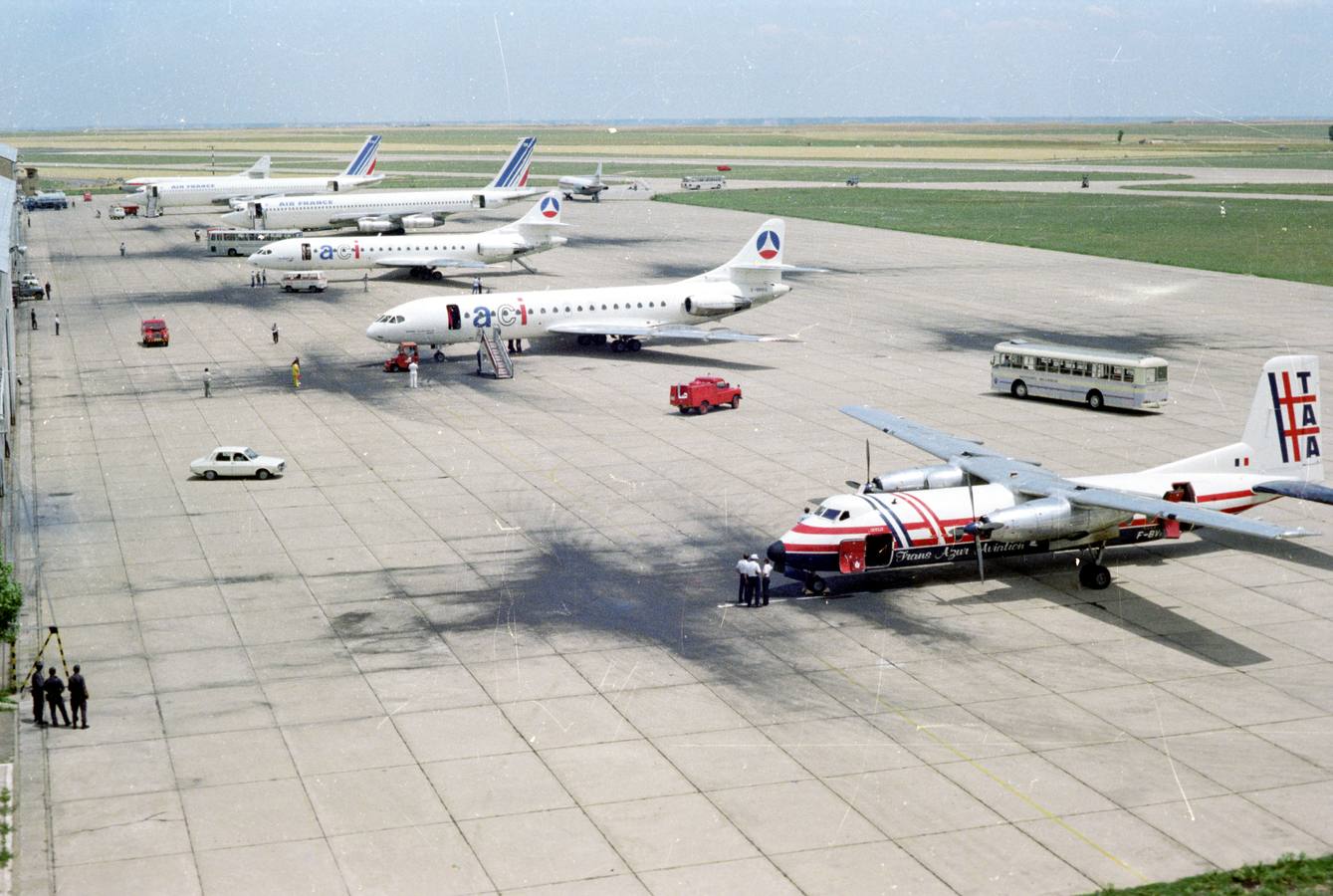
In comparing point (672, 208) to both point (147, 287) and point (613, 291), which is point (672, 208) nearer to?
point (147, 287)

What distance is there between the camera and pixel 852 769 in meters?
29.0

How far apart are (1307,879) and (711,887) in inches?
408

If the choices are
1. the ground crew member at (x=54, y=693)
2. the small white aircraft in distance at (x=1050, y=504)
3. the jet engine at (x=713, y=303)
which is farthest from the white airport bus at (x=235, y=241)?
the ground crew member at (x=54, y=693)

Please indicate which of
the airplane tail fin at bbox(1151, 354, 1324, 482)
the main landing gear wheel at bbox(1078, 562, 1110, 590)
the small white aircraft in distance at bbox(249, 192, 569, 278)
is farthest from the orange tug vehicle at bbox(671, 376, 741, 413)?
the small white aircraft in distance at bbox(249, 192, 569, 278)

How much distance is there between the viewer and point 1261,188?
18950 centimetres

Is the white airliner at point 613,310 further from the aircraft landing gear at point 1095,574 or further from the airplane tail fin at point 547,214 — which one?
the aircraft landing gear at point 1095,574

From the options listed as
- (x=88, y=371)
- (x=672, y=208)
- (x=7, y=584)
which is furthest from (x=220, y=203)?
(x=7, y=584)

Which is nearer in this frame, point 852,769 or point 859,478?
point 852,769

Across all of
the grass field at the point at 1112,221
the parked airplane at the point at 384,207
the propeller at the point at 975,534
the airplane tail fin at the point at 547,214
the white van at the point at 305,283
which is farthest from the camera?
the parked airplane at the point at 384,207

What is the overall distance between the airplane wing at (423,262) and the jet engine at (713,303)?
3600 centimetres

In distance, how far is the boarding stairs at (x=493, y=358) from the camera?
7312 centimetres

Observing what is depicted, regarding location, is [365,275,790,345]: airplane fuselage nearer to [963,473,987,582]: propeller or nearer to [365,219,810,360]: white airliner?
[365,219,810,360]: white airliner

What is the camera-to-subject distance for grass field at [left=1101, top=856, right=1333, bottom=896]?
23.9 m

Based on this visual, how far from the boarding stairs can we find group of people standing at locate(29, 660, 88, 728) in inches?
1673
